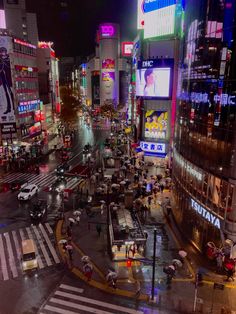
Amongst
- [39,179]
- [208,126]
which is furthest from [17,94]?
[208,126]

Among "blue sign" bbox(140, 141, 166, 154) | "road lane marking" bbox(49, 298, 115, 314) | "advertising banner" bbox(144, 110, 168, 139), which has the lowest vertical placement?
"road lane marking" bbox(49, 298, 115, 314)

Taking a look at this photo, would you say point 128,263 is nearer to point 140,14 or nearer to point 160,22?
point 160,22

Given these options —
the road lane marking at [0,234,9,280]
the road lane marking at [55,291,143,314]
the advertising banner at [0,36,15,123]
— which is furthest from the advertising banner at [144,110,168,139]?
the road lane marking at [55,291,143,314]

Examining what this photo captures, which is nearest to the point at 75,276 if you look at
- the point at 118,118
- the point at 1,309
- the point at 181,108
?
the point at 1,309

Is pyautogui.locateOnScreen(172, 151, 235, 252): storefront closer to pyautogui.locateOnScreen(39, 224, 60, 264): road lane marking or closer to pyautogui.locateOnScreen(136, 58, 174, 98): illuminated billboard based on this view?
pyautogui.locateOnScreen(39, 224, 60, 264): road lane marking

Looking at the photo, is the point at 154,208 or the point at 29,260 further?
the point at 154,208

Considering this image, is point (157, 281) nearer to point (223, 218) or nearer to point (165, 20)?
point (223, 218)
